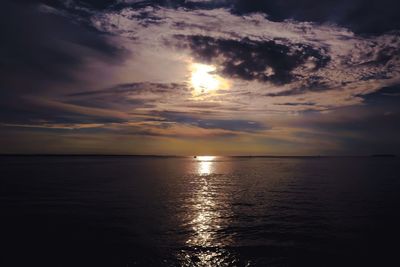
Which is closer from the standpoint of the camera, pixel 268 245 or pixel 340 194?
pixel 268 245

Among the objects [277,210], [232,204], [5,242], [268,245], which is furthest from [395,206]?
[5,242]

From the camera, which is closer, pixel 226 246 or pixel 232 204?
pixel 226 246

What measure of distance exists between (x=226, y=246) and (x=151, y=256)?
4.84 m

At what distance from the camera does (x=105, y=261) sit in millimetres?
17109

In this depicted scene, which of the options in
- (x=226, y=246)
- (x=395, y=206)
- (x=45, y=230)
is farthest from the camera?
(x=395, y=206)

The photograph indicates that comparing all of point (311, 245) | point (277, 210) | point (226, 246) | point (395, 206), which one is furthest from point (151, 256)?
point (395, 206)

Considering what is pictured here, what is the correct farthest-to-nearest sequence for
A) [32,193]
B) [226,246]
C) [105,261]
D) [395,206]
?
[32,193] < [395,206] < [226,246] < [105,261]

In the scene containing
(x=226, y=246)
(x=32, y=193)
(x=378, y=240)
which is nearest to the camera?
(x=226, y=246)

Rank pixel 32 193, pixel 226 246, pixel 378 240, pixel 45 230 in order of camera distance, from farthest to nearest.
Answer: pixel 32 193
pixel 45 230
pixel 378 240
pixel 226 246

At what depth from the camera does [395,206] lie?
34.3m

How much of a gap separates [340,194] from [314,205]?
448 inches

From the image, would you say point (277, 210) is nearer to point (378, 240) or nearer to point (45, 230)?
point (378, 240)

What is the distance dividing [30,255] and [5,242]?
383cm

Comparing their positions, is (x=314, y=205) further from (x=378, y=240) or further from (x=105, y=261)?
(x=105, y=261)
